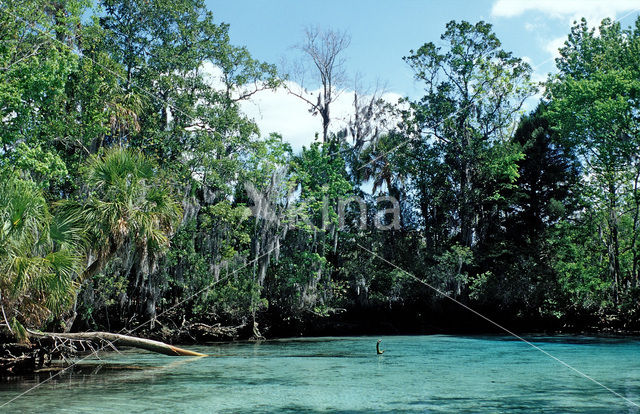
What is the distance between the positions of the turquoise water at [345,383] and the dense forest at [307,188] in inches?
95.6

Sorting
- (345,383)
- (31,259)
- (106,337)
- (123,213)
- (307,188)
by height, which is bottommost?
(345,383)

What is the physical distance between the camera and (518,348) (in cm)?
2297

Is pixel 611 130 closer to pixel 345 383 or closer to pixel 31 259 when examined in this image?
pixel 345 383

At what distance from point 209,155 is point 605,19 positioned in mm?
22991

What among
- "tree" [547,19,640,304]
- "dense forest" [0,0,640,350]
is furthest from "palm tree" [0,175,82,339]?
"tree" [547,19,640,304]

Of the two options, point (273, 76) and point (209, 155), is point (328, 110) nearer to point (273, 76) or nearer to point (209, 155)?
point (273, 76)

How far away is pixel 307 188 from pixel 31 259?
2061 centimetres

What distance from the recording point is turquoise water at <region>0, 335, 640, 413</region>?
1031 centimetres

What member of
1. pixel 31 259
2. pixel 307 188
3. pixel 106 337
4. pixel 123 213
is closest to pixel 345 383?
pixel 106 337

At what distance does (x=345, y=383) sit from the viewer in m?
13.4

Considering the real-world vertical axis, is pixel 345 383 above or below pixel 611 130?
below

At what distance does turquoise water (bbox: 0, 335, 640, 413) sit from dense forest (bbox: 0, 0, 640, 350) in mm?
2429

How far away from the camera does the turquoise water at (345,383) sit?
10.3m

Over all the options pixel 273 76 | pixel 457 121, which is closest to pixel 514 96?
pixel 457 121
